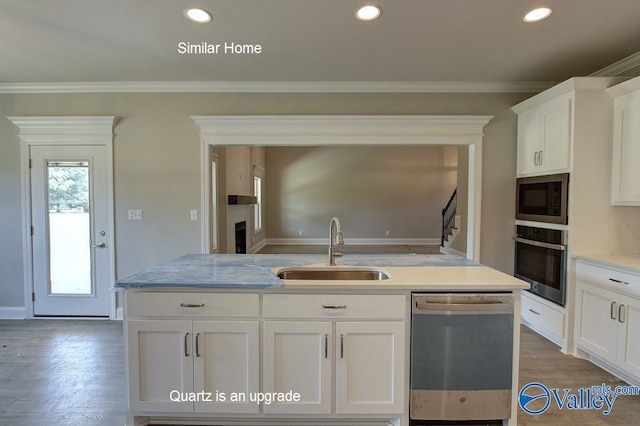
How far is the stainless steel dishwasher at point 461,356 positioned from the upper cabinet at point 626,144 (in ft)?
5.75

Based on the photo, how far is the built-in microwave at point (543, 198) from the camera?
2.90 meters

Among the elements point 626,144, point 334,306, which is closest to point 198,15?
point 334,306

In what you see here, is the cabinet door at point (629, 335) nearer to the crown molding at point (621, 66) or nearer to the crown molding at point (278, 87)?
the crown molding at point (621, 66)

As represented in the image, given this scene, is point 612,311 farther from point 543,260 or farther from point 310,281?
point 310,281

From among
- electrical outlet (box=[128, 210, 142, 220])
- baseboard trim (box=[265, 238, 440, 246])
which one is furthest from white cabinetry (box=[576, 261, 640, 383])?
baseboard trim (box=[265, 238, 440, 246])

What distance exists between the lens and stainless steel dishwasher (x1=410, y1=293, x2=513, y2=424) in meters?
1.84

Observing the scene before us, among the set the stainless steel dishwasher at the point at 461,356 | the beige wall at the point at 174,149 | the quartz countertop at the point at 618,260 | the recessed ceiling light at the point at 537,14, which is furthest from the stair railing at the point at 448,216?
the stainless steel dishwasher at the point at 461,356

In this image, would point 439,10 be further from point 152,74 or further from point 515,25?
point 152,74

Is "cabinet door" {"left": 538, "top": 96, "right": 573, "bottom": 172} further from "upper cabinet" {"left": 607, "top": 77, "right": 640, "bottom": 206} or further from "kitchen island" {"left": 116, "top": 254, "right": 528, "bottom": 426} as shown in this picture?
"kitchen island" {"left": 116, "top": 254, "right": 528, "bottom": 426}

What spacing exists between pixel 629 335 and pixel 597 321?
29 cm

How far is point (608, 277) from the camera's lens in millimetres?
2504

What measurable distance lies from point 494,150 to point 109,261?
175 inches

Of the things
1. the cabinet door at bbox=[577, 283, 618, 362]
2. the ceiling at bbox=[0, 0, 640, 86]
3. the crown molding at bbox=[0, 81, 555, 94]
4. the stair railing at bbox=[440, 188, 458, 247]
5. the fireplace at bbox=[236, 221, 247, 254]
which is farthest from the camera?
the stair railing at bbox=[440, 188, 458, 247]

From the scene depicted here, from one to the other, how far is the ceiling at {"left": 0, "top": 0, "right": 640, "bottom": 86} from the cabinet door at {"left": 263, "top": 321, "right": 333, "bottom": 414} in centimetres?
202
